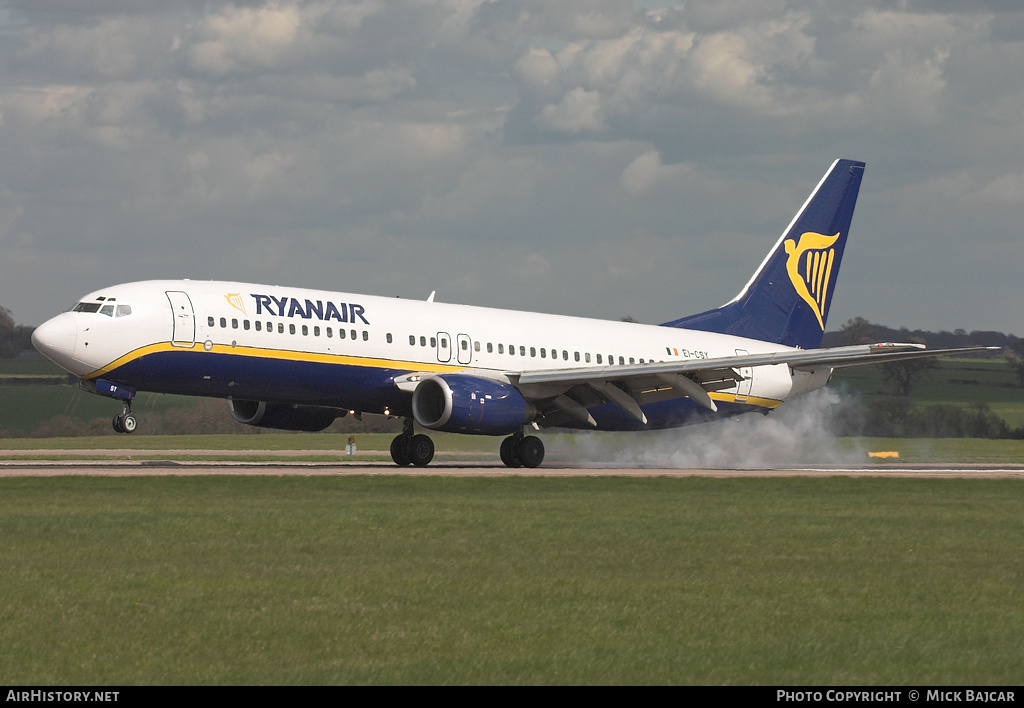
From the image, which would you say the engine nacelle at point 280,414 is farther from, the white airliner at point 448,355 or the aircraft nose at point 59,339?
the aircraft nose at point 59,339

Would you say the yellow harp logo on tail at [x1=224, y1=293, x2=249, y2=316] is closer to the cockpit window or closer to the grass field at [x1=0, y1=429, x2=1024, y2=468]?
the cockpit window

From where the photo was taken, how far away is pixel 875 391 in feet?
215

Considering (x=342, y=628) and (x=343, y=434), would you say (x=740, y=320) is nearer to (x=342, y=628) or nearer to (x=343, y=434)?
(x=343, y=434)

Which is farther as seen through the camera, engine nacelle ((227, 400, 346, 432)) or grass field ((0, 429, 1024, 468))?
grass field ((0, 429, 1024, 468))

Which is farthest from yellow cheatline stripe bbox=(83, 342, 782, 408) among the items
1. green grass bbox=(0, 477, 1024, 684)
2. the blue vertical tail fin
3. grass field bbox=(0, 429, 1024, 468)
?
the blue vertical tail fin

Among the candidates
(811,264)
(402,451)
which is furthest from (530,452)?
(811,264)

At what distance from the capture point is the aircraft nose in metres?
32.8

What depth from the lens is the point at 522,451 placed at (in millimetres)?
Answer: 39969

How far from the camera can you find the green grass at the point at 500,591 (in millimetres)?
11352

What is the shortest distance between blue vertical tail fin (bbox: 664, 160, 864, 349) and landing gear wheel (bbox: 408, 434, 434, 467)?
1184cm

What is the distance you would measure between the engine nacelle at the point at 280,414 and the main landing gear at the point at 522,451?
515 centimetres

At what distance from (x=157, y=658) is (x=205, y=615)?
73.8 inches

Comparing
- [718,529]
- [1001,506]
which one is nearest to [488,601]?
[718,529]

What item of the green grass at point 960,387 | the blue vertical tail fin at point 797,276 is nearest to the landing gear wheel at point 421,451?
the blue vertical tail fin at point 797,276
